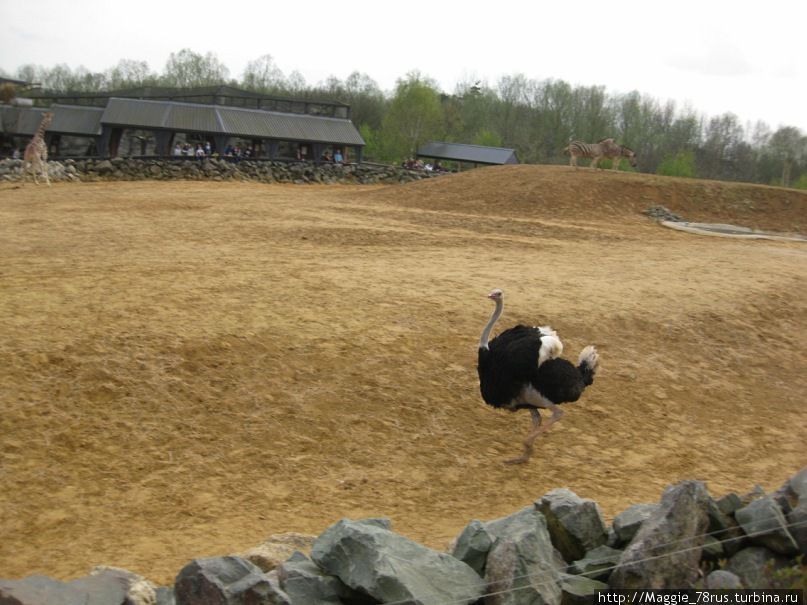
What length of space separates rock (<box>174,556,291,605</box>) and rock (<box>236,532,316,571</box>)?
0.61m

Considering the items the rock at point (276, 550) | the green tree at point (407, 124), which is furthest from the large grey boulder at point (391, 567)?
the green tree at point (407, 124)

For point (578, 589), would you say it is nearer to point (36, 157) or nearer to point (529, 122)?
point (36, 157)

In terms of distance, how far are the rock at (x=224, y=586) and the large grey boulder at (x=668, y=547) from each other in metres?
1.75

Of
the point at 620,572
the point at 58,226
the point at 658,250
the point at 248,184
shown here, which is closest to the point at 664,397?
the point at 620,572

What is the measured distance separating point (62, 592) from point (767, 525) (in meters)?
3.57

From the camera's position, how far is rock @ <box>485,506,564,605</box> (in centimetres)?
430

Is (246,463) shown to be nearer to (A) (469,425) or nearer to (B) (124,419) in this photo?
(B) (124,419)

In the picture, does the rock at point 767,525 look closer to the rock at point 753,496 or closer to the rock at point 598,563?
the rock at point 753,496

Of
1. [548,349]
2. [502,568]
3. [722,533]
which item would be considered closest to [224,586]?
[502,568]

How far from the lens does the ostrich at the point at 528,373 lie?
732cm

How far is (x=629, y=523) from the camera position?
5047mm

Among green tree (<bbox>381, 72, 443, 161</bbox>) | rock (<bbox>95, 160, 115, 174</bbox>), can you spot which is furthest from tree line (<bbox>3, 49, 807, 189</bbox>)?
rock (<bbox>95, 160, 115, 174</bbox>)

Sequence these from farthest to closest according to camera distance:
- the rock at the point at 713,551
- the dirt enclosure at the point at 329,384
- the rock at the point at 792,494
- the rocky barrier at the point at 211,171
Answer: the rocky barrier at the point at 211,171
the dirt enclosure at the point at 329,384
the rock at the point at 792,494
the rock at the point at 713,551

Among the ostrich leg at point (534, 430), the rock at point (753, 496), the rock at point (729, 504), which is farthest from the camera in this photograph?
the ostrich leg at point (534, 430)
